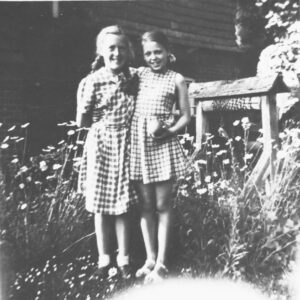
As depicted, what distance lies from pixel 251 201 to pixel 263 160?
56 centimetres

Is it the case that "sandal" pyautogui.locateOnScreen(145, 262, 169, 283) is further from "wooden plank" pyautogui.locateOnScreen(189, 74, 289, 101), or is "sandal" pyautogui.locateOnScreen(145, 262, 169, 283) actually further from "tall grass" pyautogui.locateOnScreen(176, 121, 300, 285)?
"wooden plank" pyautogui.locateOnScreen(189, 74, 289, 101)

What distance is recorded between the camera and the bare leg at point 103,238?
2.82 meters

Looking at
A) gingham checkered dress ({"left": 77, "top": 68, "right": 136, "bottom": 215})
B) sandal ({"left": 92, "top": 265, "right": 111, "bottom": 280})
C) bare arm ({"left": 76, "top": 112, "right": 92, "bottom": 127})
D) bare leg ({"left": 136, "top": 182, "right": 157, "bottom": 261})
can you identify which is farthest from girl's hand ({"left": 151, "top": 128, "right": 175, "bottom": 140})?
sandal ({"left": 92, "top": 265, "right": 111, "bottom": 280})

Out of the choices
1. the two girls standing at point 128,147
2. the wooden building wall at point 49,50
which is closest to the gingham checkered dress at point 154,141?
the two girls standing at point 128,147

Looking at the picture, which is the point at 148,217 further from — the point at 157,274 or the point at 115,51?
the point at 115,51

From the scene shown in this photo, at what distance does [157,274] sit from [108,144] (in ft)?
2.75

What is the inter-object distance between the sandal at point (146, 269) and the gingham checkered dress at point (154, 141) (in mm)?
501

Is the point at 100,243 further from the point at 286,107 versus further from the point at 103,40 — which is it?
the point at 286,107

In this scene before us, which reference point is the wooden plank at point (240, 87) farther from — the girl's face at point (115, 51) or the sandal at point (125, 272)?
the sandal at point (125, 272)

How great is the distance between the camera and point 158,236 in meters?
2.87

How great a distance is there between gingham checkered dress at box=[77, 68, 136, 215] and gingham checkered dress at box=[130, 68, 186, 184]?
51 millimetres

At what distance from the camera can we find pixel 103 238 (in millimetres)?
2822

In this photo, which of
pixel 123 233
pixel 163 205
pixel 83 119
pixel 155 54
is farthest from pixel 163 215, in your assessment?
pixel 155 54

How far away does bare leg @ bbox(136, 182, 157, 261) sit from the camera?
2.85 metres
